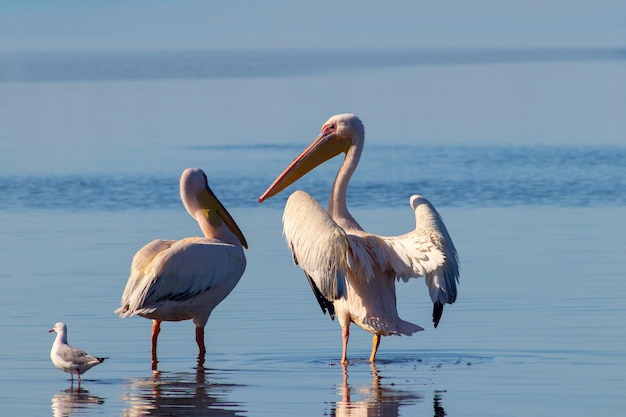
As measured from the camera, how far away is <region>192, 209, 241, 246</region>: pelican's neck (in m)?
9.06

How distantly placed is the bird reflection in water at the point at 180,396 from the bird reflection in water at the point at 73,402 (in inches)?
6.8

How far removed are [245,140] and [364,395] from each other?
18.3 metres

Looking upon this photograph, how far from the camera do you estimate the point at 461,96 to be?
4053 centimetres

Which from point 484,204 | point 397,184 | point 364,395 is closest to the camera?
point 364,395

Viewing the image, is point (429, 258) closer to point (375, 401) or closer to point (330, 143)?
point (375, 401)

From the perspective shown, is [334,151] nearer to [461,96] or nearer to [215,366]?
[215,366]

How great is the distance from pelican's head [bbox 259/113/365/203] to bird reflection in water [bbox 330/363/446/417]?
6.50 ft

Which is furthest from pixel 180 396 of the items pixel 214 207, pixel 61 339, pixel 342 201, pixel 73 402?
pixel 214 207

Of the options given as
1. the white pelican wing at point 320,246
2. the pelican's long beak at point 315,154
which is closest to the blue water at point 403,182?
the pelican's long beak at point 315,154

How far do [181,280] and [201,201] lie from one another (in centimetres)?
112

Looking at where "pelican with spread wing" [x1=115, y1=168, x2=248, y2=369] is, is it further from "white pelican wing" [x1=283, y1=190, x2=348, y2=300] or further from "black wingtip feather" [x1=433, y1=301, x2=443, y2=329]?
"black wingtip feather" [x1=433, y1=301, x2=443, y2=329]

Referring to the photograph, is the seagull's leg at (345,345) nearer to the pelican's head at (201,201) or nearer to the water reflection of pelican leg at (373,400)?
the water reflection of pelican leg at (373,400)

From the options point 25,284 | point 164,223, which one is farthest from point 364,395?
point 164,223

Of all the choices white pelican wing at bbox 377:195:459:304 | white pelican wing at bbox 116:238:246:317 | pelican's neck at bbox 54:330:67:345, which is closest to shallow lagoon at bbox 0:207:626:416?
pelican's neck at bbox 54:330:67:345
